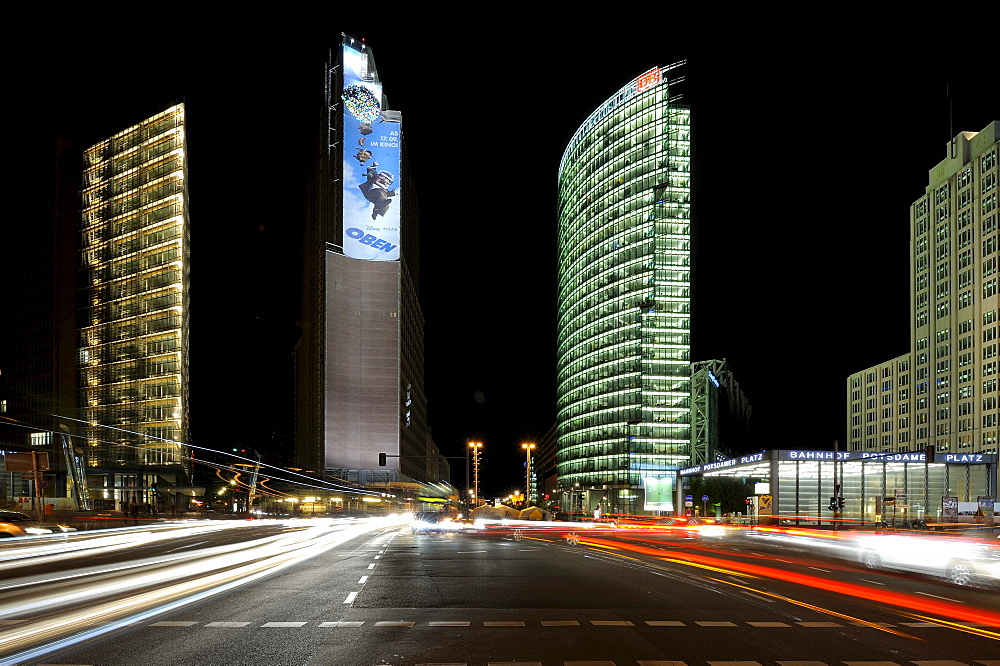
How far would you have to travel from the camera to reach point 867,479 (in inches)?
4299

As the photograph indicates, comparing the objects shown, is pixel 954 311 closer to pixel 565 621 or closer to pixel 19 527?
pixel 19 527

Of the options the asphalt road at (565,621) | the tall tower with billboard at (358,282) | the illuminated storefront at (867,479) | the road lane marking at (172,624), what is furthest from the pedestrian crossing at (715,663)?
the tall tower with billboard at (358,282)

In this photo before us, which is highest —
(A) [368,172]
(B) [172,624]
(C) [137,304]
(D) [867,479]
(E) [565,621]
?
(A) [368,172]

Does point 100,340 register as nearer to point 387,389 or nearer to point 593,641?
point 387,389

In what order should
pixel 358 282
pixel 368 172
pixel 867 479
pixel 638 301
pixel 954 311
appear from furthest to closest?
pixel 638 301
pixel 368 172
pixel 358 282
pixel 954 311
pixel 867 479

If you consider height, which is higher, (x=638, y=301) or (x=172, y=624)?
(x=638, y=301)

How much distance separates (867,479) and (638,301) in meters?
54.6

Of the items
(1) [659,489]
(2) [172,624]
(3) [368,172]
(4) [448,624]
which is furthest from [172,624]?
(1) [659,489]

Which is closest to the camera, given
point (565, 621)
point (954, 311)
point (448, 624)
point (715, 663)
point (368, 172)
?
point (715, 663)

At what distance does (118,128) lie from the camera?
142m

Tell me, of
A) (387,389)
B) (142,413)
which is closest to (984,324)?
(387,389)

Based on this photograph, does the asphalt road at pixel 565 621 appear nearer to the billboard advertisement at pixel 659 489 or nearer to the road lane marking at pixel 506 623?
the road lane marking at pixel 506 623

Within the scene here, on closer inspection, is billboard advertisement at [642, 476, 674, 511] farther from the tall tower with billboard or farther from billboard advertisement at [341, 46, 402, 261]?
billboard advertisement at [341, 46, 402, 261]

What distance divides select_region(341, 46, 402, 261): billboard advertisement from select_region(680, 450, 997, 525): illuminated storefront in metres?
57.4
